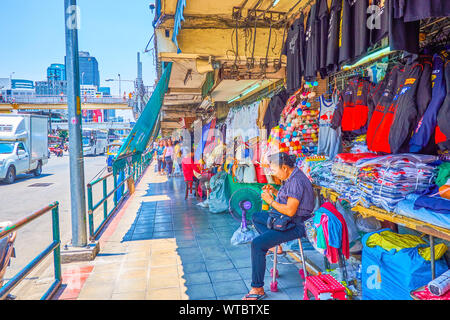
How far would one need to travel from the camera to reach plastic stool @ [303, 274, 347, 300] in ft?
9.85

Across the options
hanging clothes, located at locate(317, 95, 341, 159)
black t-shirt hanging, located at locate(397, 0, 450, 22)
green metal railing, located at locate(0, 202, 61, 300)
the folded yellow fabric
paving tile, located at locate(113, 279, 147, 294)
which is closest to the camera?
black t-shirt hanging, located at locate(397, 0, 450, 22)

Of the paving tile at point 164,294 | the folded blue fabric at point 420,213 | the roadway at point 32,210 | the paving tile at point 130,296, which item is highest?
the folded blue fabric at point 420,213

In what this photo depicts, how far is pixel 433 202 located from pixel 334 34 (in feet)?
5.58

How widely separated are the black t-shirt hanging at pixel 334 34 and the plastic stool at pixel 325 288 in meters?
2.13

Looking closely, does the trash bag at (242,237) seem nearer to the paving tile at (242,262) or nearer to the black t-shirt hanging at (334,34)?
the paving tile at (242,262)

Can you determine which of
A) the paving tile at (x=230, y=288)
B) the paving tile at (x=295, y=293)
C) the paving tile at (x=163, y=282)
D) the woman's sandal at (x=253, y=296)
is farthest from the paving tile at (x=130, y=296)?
the paving tile at (x=295, y=293)

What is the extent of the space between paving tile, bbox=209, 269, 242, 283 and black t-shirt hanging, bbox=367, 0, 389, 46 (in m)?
3.08

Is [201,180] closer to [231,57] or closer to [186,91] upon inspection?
[186,91]

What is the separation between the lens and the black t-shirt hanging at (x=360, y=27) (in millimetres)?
2623

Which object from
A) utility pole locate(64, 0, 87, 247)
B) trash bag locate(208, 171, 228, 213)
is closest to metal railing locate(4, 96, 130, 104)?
trash bag locate(208, 171, 228, 213)

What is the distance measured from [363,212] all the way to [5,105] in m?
43.4

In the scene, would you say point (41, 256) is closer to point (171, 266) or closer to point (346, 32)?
point (171, 266)

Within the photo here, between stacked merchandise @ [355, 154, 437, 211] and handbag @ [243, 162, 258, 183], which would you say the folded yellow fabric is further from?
handbag @ [243, 162, 258, 183]
